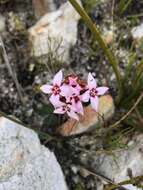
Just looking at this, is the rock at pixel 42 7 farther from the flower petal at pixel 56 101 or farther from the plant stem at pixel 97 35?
the flower petal at pixel 56 101

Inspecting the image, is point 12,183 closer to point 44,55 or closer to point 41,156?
point 41,156

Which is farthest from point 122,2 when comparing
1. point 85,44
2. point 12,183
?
point 12,183

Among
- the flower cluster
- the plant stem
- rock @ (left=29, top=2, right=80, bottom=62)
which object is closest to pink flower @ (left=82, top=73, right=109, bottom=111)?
the flower cluster

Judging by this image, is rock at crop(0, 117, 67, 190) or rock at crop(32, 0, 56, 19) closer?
rock at crop(0, 117, 67, 190)

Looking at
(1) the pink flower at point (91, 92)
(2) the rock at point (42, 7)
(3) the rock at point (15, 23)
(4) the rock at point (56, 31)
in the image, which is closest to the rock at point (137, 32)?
(4) the rock at point (56, 31)

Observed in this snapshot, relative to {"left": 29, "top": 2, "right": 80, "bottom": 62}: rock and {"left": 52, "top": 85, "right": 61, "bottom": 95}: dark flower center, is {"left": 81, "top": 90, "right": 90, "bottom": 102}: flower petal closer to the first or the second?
{"left": 52, "top": 85, "right": 61, "bottom": 95}: dark flower center

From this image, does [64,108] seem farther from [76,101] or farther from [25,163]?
[25,163]
